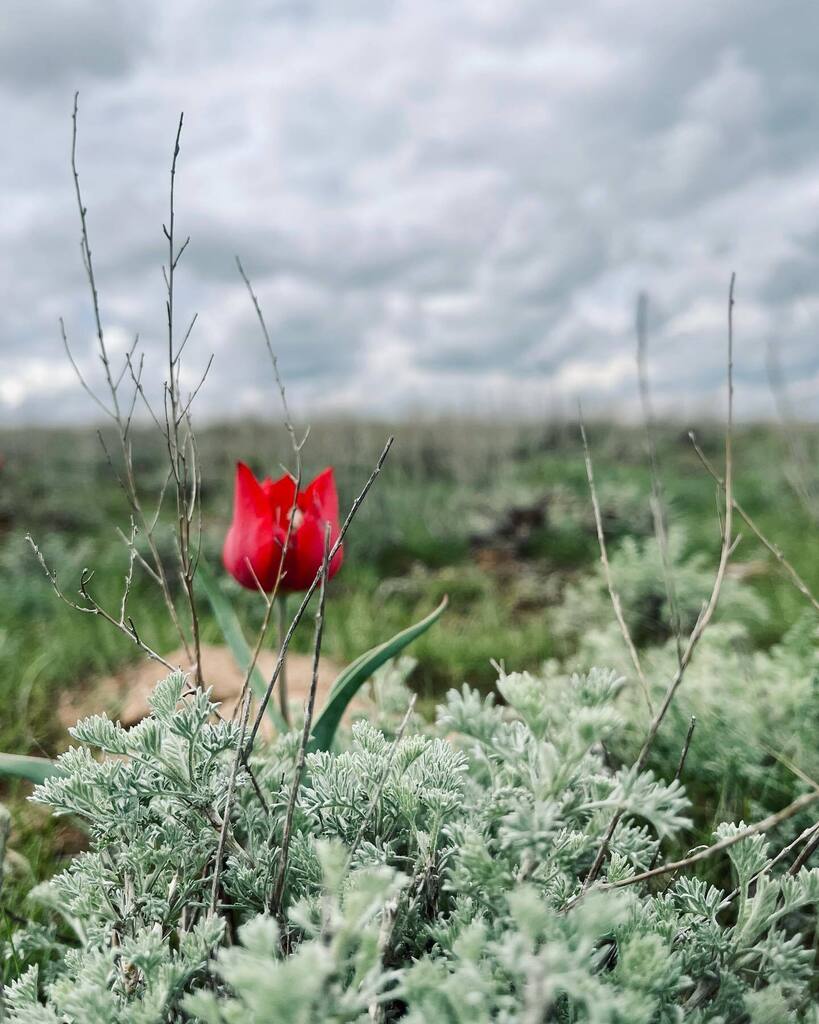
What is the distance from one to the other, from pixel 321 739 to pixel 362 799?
44 centimetres

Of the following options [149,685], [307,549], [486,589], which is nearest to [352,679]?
[307,549]

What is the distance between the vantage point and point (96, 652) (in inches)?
144

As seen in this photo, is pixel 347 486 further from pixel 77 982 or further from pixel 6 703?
pixel 77 982

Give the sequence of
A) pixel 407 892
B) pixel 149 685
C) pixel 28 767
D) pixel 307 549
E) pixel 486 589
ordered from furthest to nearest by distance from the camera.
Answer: pixel 486 589 < pixel 149 685 < pixel 307 549 < pixel 28 767 < pixel 407 892

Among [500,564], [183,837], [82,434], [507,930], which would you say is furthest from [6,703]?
[82,434]

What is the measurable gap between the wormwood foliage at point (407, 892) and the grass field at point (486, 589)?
78 centimetres

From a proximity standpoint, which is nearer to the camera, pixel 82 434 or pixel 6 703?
pixel 6 703

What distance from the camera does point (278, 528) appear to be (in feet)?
5.56

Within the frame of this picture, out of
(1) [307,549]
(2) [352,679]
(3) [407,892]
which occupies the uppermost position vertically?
(1) [307,549]

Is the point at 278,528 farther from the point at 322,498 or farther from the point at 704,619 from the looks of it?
the point at 704,619

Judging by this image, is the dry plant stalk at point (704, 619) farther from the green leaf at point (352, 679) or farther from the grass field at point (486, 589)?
the grass field at point (486, 589)

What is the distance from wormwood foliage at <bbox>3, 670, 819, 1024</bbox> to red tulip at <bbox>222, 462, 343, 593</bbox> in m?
0.45

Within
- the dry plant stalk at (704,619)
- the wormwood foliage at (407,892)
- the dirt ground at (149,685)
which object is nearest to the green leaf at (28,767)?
the wormwood foliage at (407,892)

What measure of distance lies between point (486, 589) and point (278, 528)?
12.3 ft
